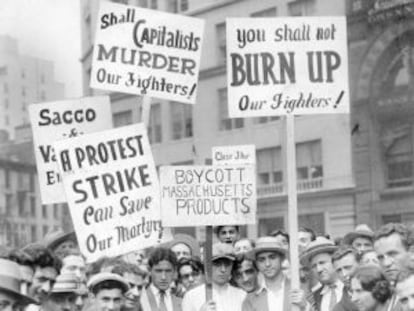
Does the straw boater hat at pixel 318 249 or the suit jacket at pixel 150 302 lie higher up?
the straw boater hat at pixel 318 249

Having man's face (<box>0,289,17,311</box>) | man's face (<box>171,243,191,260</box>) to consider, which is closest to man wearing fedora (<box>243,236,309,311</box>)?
man's face (<box>171,243,191,260</box>)

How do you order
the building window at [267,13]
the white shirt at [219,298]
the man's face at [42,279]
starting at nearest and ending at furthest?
1. the man's face at [42,279]
2. the white shirt at [219,298]
3. the building window at [267,13]

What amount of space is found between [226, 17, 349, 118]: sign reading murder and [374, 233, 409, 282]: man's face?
0.93 meters

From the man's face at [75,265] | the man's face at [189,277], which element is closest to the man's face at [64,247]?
the man's face at [75,265]

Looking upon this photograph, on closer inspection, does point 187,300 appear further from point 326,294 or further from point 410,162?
point 410,162

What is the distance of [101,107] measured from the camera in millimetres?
8477

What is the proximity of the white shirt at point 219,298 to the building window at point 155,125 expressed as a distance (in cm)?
1682

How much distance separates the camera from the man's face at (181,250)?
7890mm

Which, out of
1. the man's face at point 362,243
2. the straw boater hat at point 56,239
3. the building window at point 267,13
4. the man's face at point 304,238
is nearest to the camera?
the man's face at point 362,243

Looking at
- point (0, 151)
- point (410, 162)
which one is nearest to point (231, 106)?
point (410, 162)

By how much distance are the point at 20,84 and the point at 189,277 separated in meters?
14.8

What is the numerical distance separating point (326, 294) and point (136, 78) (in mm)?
2249

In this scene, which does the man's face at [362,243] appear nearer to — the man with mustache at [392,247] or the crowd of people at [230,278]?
the crowd of people at [230,278]

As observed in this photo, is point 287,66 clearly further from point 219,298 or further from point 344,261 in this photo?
point 219,298
